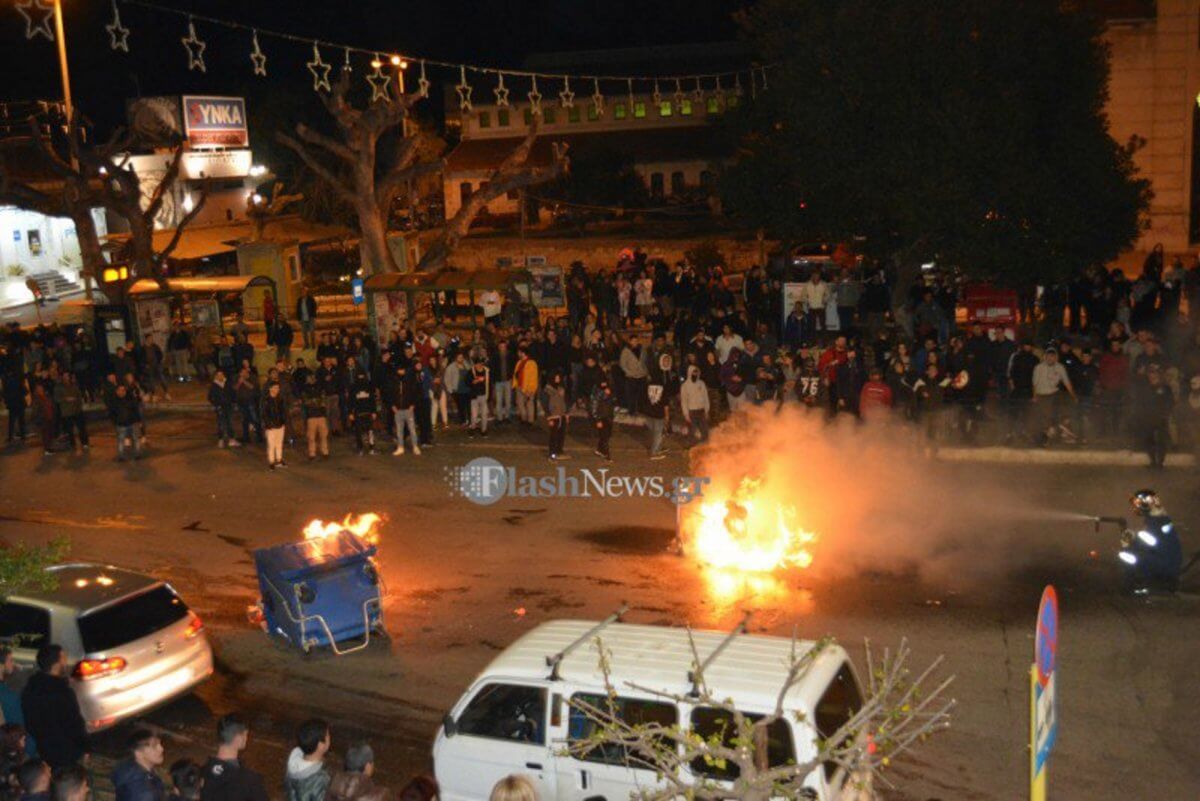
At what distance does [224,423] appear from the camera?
2242cm

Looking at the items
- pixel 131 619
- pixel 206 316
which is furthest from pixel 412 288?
pixel 131 619

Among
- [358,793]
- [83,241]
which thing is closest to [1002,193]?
[358,793]

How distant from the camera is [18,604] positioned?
1112cm

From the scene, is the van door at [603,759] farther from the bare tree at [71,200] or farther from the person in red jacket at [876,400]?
the bare tree at [71,200]

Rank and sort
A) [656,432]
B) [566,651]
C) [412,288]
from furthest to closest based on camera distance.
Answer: [412,288], [656,432], [566,651]

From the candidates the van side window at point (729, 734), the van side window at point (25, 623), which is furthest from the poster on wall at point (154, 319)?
the van side window at point (729, 734)

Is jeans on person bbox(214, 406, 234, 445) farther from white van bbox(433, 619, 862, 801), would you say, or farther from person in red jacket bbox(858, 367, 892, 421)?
white van bbox(433, 619, 862, 801)

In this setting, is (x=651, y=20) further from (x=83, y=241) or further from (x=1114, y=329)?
(x=1114, y=329)

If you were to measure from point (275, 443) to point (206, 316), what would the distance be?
9963 mm

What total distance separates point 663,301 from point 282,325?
28.2 feet

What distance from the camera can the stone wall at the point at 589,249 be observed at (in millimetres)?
42312

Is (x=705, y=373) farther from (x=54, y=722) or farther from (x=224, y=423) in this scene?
(x=54, y=722)

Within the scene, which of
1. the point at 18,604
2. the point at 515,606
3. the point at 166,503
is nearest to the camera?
the point at 18,604

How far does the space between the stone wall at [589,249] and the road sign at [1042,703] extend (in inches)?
1387
